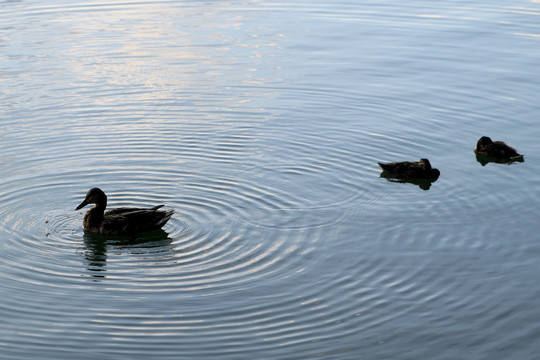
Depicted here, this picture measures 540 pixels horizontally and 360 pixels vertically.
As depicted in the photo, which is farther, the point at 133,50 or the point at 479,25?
the point at 479,25

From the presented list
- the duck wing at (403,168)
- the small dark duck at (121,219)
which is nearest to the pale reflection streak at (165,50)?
the duck wing at (403,168)

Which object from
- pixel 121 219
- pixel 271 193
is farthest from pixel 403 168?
pixel 121 219

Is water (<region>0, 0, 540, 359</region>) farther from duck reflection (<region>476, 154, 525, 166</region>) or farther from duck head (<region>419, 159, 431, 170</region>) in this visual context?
duck head (<region>419, 159, 431, 170</region>)

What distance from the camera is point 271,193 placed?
14.6 m

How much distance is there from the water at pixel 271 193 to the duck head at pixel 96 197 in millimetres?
536

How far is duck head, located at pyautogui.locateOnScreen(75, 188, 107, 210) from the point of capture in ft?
44.4

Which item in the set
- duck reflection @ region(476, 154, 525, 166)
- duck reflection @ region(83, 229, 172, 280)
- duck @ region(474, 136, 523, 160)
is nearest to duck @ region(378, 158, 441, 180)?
duck reflection @ region(476, 154, 525, 166)

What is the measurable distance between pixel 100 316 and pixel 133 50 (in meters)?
15.7

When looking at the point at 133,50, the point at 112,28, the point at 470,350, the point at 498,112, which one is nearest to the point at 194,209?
the point at 470,350

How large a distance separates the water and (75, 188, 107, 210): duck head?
54 centimetres

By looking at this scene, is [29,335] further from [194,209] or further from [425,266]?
[425,266]

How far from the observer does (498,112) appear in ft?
63.2

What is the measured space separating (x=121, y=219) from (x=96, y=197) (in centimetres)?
68

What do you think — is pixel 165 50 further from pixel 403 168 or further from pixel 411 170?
pixel 411 170
